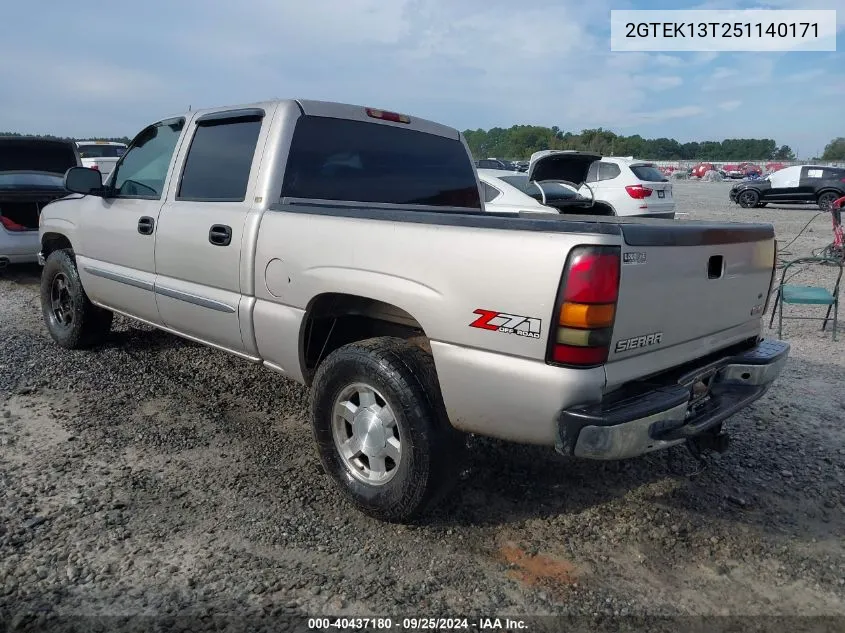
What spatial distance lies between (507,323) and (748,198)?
23733 millimetres

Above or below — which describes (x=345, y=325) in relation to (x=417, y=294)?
below

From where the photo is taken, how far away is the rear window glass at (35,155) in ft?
30.5

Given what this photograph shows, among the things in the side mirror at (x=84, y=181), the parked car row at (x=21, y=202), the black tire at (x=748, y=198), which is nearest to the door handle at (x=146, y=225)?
the side mirror at (x=84, y=181)

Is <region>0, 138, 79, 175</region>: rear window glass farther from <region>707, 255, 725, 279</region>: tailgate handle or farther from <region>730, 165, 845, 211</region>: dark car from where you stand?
<region>730, 165, 845, 211</region>: dark car

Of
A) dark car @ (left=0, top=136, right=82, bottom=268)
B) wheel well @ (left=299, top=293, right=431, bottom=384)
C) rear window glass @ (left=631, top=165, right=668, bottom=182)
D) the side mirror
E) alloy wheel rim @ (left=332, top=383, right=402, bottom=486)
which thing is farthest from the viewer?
rear window glass @ (left=631, top=165, right=668, bottom=182)

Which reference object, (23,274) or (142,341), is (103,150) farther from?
(142,341)

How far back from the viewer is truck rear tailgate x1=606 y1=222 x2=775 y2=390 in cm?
243

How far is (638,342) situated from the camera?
253cm

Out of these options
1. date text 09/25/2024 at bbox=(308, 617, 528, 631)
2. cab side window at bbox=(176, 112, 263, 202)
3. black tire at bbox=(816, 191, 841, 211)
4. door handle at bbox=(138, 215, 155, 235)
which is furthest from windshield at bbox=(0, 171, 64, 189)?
black tire at bbox=(816, 191, 841, 211)

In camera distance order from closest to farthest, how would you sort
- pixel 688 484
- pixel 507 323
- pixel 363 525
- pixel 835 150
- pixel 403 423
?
pixel 507 323
pixel 403 423
pixel 363 525
pixel 688 484
pixel 835 150

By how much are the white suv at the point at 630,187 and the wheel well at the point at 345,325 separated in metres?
9.36

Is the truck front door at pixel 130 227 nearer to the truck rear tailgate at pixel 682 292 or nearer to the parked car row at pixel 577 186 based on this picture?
the truck rear tailgate at pixel 682 292

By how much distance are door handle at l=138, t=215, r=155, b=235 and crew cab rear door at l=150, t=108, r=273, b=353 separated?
0.42 feet

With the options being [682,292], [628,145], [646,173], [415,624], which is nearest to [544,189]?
[646,173]
